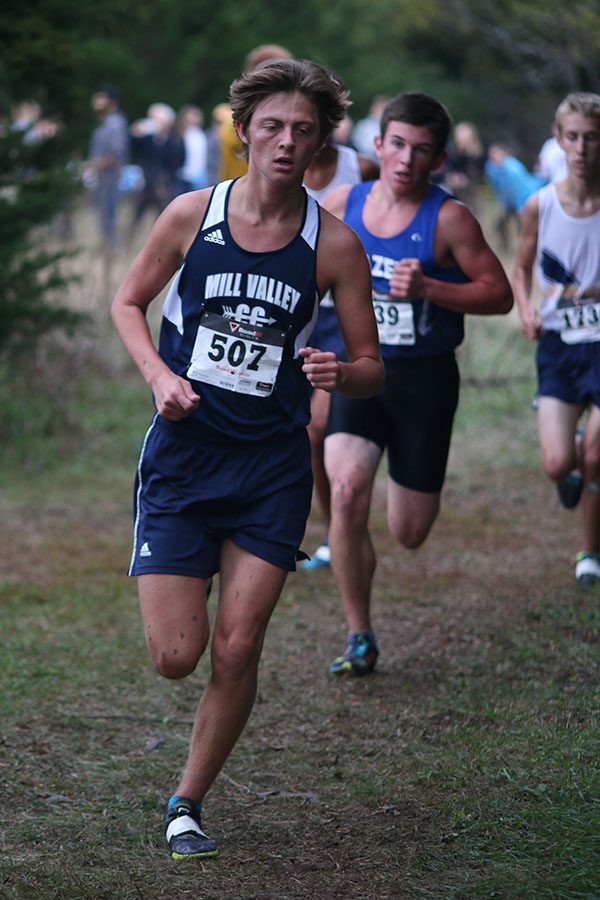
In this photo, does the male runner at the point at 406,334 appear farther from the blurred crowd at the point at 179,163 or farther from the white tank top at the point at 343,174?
the blurred crowd at the point at 179,163

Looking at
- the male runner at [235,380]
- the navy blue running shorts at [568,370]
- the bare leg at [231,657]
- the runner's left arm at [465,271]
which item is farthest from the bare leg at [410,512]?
the bare leg at [231,657]

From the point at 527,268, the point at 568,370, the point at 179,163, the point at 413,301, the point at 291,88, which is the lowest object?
the point at 568,370

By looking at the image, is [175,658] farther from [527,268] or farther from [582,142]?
[527,268]

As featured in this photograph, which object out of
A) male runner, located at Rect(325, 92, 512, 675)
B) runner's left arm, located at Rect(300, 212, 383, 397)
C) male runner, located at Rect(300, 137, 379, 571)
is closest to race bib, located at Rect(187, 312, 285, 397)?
runner's left arm, located at Rect(300, 212, 383, 397)

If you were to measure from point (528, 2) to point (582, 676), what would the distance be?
1045 centimetres

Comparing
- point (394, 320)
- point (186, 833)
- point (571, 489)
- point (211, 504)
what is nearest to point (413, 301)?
point (394, 320)

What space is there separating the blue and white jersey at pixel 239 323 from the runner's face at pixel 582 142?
2.58 m

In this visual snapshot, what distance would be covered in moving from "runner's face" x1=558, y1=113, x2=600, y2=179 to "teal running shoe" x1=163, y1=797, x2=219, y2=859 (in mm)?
3546

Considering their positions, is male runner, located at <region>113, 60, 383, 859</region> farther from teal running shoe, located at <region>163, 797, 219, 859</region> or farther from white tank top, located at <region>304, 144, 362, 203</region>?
white tank top, located at <region>304, 144, 362, 203</region>

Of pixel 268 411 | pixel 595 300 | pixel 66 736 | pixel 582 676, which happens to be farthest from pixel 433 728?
pixel 595 300

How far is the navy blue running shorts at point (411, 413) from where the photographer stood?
5602mm

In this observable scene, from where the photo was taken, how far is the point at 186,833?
13.0 feet

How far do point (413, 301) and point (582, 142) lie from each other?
1305mm

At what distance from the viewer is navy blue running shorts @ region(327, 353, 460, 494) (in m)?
5.60
